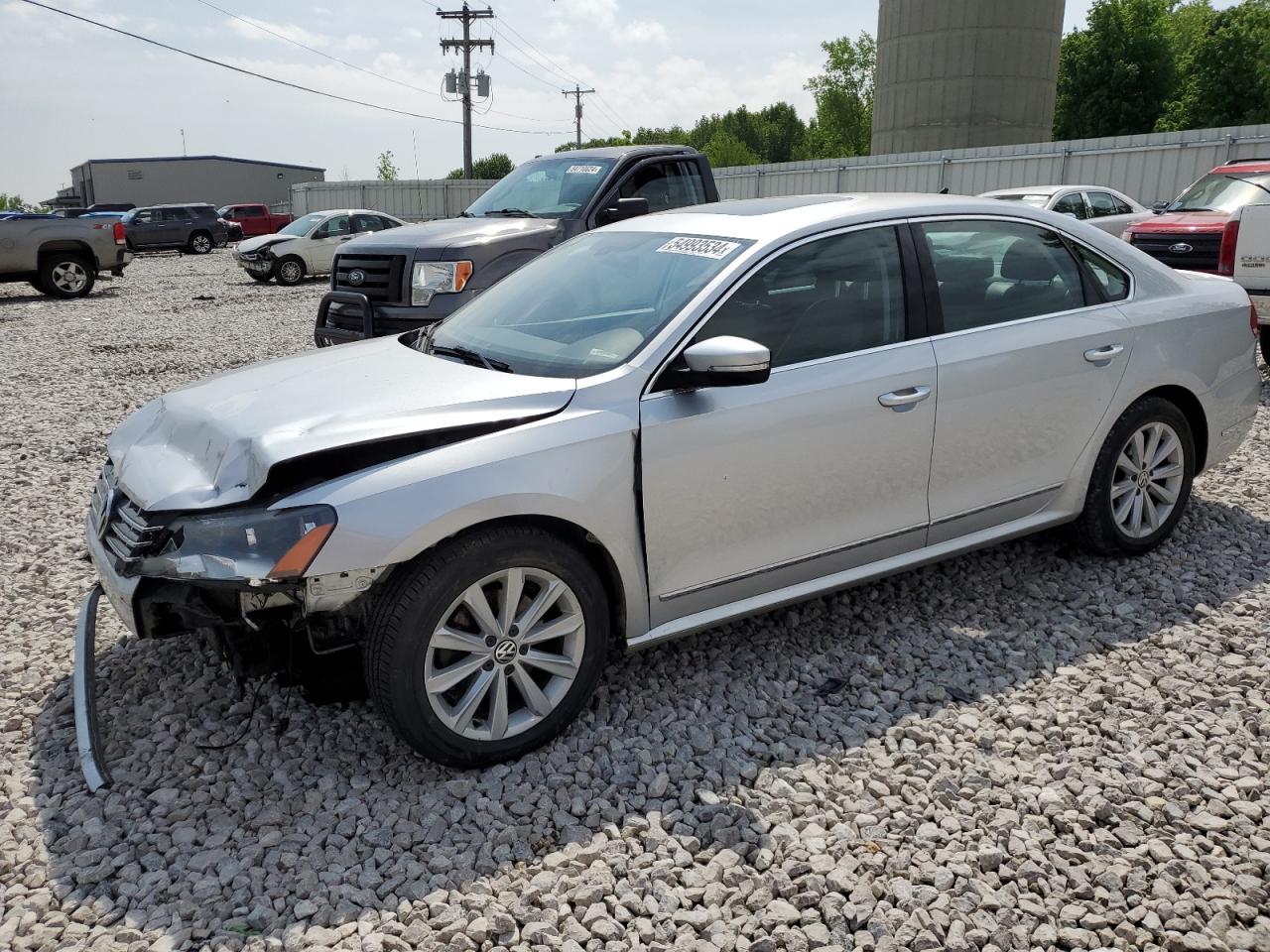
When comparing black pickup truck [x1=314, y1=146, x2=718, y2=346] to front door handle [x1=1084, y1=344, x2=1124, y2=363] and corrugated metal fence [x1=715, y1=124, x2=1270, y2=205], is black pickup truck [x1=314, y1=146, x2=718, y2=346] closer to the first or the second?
front door handle [x1=1084, y1=344, x2=1124, y2=363]

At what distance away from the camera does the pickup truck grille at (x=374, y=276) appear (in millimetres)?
7875

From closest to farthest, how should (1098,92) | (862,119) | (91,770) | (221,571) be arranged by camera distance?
(221,571) → (91,770) → (1098,92) → (862,119)

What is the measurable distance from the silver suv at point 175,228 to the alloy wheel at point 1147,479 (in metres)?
35.4

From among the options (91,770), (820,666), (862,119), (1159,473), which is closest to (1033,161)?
(1159,473)

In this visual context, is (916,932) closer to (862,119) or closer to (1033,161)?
(1033,161)

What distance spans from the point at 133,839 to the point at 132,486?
1077 millimetres

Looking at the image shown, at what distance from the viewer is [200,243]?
35344 millimetres

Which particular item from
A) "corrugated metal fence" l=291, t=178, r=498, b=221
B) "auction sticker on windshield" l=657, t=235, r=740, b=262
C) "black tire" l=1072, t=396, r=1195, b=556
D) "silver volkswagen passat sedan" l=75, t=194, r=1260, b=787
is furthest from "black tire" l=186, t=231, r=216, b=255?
"black tire" l=1072, t=396, r=1195, b=556

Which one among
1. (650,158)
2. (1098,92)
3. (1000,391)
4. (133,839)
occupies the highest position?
(1098,92)

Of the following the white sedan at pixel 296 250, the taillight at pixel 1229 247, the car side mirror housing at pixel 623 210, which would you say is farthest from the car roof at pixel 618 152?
the white sedan at pixel 296 250

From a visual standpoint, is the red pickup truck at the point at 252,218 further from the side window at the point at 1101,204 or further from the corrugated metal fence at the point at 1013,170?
the side window at the point at 1101,204

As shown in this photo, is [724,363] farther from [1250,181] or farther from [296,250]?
[296,250]

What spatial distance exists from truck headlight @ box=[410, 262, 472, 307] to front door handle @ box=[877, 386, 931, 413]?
15.1 ft

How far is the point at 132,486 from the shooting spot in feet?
10.8
